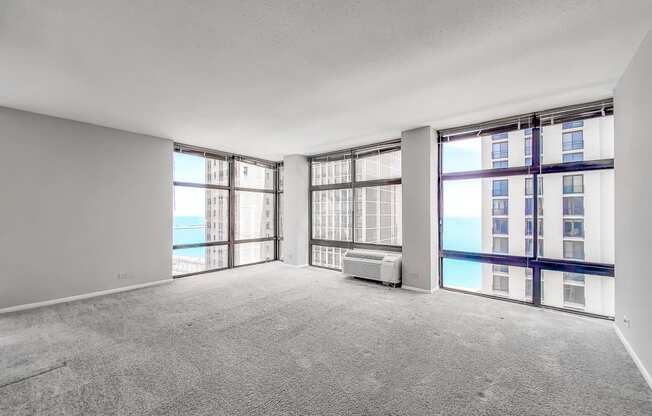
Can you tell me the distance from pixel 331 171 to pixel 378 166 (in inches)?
52.3

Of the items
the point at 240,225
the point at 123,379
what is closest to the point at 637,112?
the point at 123,379

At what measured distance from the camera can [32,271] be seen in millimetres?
3930

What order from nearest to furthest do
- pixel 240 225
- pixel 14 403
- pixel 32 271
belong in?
pixel 14 403, pixel 32 271, pixel 240 225

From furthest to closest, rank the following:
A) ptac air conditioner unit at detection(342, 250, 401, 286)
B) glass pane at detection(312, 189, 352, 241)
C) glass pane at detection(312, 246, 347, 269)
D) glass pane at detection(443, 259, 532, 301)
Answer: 1. glass pane at detection(312, 246, 347, 269)
2. glass pane at detection(312, 189, 352, 241)
3. ptac air conditioner unit at detection(342, 250, 401, 286)
4. glass pane at detection(443, 259, 532, 301)

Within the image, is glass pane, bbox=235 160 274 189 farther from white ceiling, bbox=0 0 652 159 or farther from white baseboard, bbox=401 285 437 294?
white baseboard, bbox=401 285 437 294

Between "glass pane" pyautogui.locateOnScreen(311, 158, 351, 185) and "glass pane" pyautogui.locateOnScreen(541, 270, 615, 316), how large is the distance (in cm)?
398

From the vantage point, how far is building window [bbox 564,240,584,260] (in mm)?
3742

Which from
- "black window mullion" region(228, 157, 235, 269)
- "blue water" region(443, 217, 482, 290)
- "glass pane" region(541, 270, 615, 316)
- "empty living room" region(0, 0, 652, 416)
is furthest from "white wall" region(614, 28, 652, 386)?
"black window mullion" region(228, 157, 235, 269)

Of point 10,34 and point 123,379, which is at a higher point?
point 10,34

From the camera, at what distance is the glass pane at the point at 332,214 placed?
6375mm

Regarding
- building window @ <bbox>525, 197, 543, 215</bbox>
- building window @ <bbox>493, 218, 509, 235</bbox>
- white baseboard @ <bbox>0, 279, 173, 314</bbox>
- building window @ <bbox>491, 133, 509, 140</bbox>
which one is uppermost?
building window @ <bbox>491, 133, 509, 140</bbox>

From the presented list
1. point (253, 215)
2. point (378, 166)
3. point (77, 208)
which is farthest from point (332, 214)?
point (77, 208)

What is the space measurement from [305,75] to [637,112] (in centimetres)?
311

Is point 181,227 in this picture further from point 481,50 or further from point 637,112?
point 637,112
